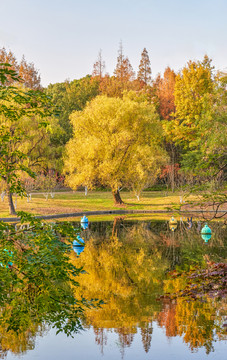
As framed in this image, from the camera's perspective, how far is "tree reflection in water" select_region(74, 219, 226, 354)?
843 centimetres

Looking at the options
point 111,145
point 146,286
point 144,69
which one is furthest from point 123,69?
point 146,286

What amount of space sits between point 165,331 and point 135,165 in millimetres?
28115

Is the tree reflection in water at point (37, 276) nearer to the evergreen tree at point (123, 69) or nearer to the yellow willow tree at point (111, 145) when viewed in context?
the yellow willow tree at point (111, 145)

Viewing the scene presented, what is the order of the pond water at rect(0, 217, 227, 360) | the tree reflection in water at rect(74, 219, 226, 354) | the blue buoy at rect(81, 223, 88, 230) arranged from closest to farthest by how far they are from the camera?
1. the pond water at rect(0, 217, 227, 360)
2. the tree reflection in water at rect(74, 219, 226, 354)
3. the blue buoy at rect(81, 223, 88, 230)

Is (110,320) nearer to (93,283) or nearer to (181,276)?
(93,283)

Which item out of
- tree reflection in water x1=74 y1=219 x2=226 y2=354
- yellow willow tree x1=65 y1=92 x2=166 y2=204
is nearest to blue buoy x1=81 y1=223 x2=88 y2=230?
tree reflection in water x1=74 y1=219 x2=226 y2=354

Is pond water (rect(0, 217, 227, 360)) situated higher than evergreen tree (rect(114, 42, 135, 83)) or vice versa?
evergreen tree (rect(114, 42, 135, 83))

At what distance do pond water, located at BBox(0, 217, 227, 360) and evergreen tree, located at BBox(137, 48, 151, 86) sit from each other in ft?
177

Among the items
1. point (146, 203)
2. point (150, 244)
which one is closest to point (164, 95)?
point (146, 203)

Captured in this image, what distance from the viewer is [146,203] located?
39031 millimetres

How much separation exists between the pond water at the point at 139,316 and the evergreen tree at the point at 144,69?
2121 inches

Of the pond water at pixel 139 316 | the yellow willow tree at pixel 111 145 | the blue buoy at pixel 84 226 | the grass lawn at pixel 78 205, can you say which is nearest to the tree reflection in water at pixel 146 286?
the pond water at pixel 139 316

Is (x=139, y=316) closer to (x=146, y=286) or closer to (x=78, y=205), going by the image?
(x=146, y=286)

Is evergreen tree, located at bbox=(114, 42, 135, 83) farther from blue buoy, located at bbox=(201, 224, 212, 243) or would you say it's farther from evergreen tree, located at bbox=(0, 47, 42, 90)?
blue buoy, located at bbox=(201, 224, 212, 243)
